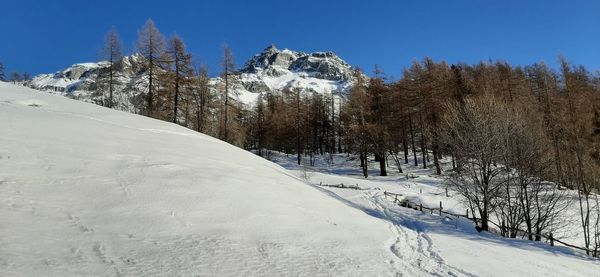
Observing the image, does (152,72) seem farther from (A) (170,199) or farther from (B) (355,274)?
(B) (355,274)

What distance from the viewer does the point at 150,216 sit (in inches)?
351

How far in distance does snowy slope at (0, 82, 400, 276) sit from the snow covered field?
0.12 feet

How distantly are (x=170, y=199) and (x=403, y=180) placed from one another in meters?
29.3

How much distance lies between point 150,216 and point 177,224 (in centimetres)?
65

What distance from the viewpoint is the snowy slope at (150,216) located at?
6973mm

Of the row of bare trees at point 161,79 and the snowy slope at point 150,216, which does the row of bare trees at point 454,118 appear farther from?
the snowy slope at point 150,216

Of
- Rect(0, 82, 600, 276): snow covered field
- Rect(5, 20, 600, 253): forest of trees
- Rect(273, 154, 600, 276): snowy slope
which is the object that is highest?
Rect(5, 20, 600, 253): forest of trees

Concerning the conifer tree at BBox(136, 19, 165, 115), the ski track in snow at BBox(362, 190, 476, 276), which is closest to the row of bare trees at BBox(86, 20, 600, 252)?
the conifer tree at BBox(136, 19, 165, 115)

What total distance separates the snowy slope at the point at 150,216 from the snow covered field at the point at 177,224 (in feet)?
0.12

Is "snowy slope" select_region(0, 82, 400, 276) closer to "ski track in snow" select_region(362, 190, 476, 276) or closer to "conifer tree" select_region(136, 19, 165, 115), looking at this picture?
"ski track in snow" select_region(362, 190, 476, 276)

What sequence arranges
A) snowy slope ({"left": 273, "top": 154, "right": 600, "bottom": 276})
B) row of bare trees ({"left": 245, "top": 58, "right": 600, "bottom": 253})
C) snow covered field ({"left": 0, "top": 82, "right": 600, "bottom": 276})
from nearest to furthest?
snow covered field ({"left": 0, "top": 82, "right": 600, "bottom": 276}), snowy slope ({"left": 273, "top": 154, "right": 600, "bottom": 276}), row of bare trees ({"left": 245, "top": 58, "right": 600, "bottom": 253})

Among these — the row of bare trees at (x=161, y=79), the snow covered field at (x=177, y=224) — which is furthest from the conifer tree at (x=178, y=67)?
the snow covered field at (x=177, y=224)

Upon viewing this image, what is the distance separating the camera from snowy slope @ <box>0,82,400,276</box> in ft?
22.9

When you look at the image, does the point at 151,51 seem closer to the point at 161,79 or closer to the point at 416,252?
the point at 161,79
